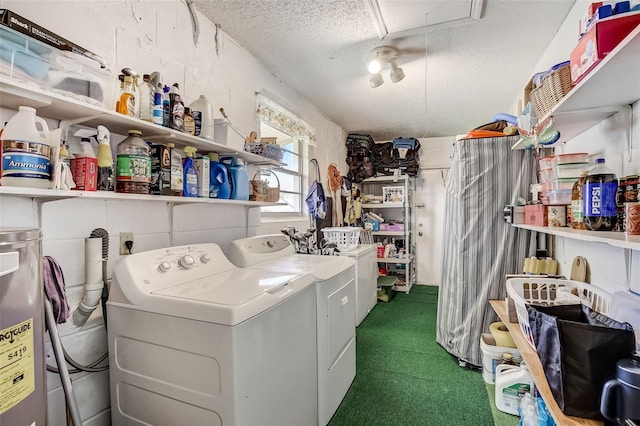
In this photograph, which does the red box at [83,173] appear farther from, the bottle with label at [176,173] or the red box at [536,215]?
the red box at [536,215]

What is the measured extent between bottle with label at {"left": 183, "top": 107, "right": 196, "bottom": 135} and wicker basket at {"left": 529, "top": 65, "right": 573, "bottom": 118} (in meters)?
1.66

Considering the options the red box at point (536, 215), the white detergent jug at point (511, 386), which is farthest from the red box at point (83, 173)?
the white detergent jug at point (511, 386)

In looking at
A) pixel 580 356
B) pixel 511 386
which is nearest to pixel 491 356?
pixel 511 386

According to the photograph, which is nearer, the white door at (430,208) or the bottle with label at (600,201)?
the bottle with label at (600,201)

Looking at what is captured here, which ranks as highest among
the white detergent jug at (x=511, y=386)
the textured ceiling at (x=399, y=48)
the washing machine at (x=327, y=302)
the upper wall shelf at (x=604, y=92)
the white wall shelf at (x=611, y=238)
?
the textured ceiling at (x=399, y=48)

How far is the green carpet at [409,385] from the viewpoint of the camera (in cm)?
189

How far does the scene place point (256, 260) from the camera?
6.51 ft

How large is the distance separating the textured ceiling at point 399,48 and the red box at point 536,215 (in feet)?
3.98

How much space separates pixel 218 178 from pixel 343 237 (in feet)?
6.55

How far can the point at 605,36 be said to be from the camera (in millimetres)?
967

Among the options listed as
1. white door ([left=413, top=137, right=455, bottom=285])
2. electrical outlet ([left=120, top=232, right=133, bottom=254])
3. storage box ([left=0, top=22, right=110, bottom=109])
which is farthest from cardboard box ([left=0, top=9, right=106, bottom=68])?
white door ([left=413, top=137, right=455, bottom=285])

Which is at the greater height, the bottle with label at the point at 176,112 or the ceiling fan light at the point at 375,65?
the ceiling fan light at the point at 375,65

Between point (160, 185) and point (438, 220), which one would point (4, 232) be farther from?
point (438, 220)

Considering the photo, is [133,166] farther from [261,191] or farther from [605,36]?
[605,36]
